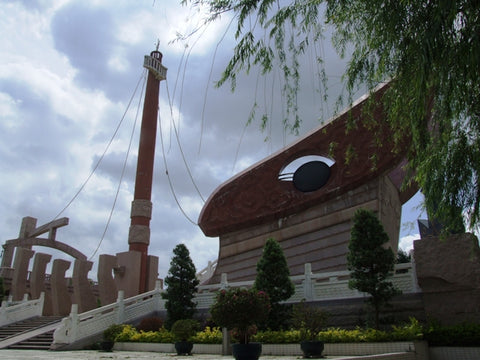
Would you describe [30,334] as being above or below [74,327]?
below

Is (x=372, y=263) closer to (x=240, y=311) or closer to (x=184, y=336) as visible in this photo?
(x=240, y=311)

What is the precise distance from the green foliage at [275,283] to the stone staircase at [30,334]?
745cm

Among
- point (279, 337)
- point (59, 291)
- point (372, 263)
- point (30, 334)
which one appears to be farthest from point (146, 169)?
point (372, 263)

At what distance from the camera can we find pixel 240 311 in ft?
24.9

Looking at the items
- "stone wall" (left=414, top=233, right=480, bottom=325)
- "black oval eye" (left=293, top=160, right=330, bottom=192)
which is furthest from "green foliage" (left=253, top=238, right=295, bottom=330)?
"black oval eye" (left=293, top=160, right=330, bottom=192)

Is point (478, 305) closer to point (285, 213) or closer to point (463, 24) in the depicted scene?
point (463, 24)

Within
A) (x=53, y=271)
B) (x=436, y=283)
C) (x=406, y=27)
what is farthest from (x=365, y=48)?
(x=53, y=271)

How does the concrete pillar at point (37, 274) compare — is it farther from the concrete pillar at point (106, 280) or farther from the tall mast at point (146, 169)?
the concrete pillar at point (106, 280)

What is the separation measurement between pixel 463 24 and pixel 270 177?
12.6 meters

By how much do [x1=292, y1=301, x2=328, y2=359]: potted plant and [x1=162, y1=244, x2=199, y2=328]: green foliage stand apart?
5.81m

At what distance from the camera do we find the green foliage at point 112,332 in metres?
13.2

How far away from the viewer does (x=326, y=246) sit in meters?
14.6

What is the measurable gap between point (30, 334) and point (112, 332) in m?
4.07

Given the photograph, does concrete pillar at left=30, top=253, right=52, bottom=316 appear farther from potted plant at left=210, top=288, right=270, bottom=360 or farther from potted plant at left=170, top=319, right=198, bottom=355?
potted plant at left=210, top=288, right=270, bottom=360
